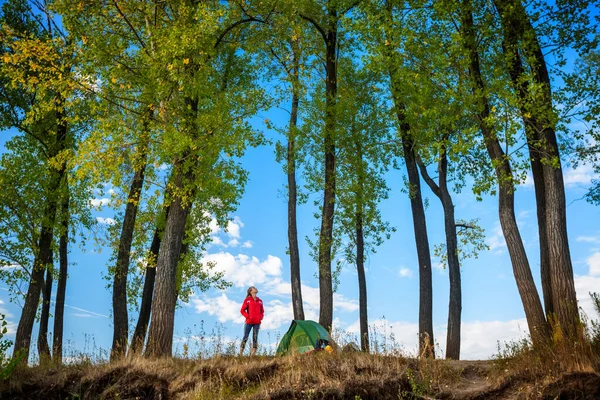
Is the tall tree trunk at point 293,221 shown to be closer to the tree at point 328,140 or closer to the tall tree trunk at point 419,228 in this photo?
the tree at point 328,140

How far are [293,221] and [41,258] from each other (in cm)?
1017

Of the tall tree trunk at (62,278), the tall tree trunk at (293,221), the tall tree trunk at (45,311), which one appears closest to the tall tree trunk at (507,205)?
the tall tree trunk at (293,221)

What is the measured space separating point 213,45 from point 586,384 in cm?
1382

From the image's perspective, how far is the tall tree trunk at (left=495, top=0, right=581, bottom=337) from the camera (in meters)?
12.6

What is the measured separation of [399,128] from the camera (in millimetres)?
19875

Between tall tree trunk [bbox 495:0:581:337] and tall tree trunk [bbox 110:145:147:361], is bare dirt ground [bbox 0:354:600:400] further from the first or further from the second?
tall tree trunk [bbox 110:145:147:361]

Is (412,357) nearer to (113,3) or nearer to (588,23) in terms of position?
(588,23)

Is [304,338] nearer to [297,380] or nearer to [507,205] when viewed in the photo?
[297,380]

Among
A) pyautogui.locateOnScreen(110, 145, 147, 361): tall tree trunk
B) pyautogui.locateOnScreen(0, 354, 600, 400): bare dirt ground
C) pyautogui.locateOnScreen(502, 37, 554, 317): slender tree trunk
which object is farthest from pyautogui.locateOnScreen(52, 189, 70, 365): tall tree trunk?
pyautogui.locateOnScreen(502, 37, 554, 317): slender tree trunk

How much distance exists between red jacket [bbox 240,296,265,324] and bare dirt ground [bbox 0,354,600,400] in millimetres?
3705

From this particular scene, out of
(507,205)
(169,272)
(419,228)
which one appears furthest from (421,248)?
(169,272)

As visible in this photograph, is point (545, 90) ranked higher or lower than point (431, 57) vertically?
lower

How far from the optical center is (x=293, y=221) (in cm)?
2130

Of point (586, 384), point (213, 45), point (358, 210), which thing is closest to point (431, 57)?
point (213, 45)
